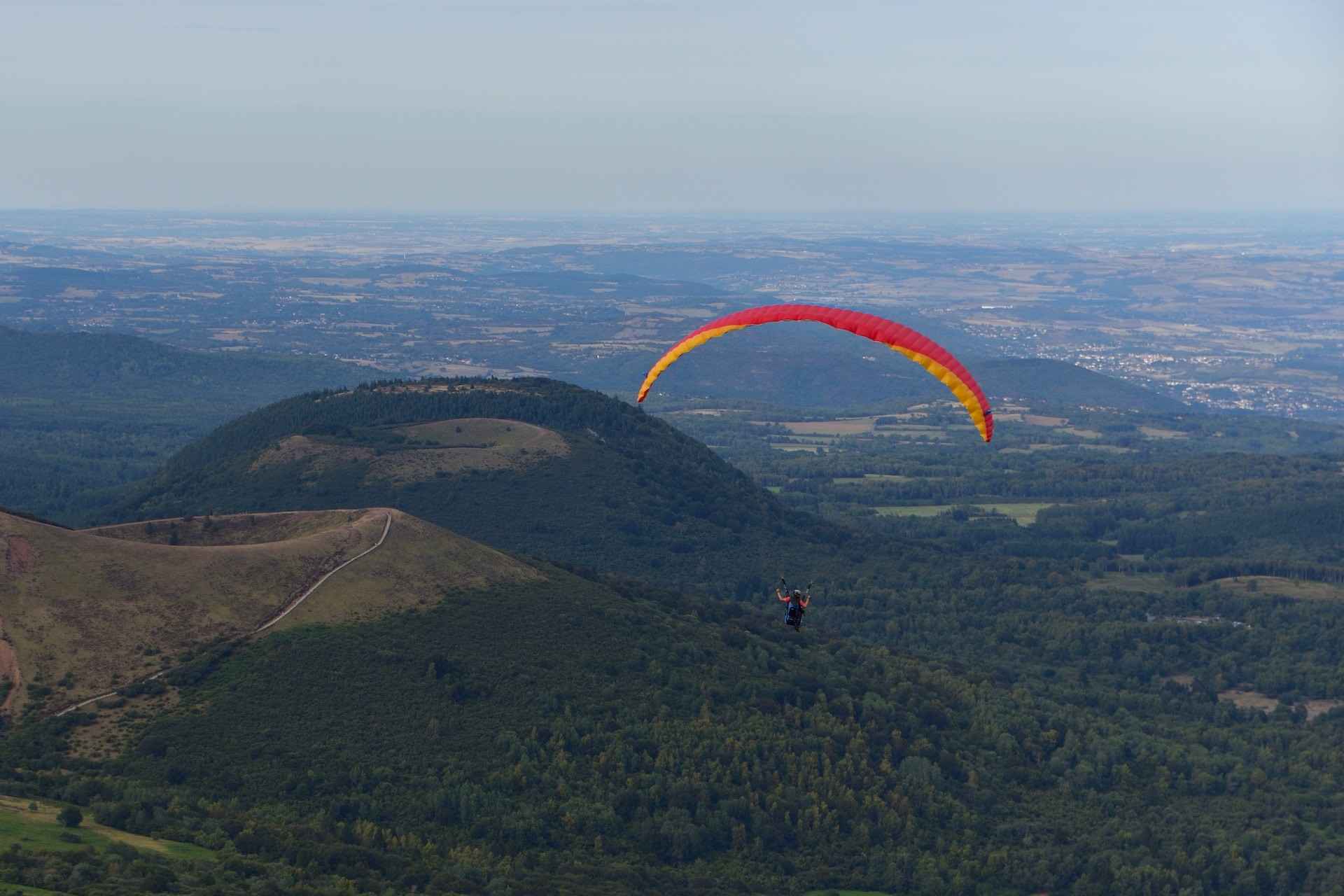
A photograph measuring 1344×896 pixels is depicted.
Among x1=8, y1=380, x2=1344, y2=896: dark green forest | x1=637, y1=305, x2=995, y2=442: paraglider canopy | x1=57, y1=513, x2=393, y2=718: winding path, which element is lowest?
x1=8, y1=380, x2=1344, y2=896: dark green forest

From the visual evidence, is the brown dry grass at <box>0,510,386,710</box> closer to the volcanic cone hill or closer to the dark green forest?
the volcanic cone hill

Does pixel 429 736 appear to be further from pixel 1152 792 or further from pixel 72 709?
pixel 1152 792

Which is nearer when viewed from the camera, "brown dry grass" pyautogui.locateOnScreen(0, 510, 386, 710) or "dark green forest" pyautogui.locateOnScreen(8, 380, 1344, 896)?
"dark green forest" pyautogui.locateOnScreen(8, 380, 1344, 896)

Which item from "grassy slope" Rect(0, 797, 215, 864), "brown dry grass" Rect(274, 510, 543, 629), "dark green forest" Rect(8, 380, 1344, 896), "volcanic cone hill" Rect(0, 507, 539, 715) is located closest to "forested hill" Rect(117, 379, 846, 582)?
"dark green forest" Rect(8, 380, 1344, 896)

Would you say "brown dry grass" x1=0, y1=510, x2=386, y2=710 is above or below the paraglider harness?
below

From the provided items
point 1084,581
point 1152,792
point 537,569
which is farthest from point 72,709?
point 1084,581

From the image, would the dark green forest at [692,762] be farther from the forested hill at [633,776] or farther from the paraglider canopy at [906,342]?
the paraglider canopy at [906,342]

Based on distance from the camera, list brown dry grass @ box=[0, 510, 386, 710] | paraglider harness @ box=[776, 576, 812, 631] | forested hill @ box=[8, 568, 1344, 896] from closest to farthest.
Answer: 1. paraglider harness @ box=[776, 576, 812, 631]
2. forested hill @ box=[8, 568, 1344, 896]
3. brown dry grass @ box=[0, 510, 386, 710]
